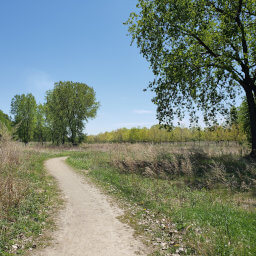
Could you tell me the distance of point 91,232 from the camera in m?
5.77

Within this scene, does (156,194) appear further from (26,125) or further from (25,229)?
(26,125)

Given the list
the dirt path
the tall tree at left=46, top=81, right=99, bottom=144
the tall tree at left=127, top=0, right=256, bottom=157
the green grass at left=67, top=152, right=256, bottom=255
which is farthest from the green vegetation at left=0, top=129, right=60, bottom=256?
the tall tree at left=46, top=81, right=99, bottom=144

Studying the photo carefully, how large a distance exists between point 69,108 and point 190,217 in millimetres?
41300

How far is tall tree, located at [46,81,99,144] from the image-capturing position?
144 ft

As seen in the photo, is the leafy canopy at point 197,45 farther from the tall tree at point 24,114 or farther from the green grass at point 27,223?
the tall tree at point 24,114

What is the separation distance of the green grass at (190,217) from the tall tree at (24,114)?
4166cm

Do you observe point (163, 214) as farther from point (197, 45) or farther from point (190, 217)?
point (197, 45)

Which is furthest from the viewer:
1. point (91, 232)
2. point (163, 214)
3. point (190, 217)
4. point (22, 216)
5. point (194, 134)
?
point (194, 134)

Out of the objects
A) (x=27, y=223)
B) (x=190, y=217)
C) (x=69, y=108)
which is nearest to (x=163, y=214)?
(x=190, y=217)

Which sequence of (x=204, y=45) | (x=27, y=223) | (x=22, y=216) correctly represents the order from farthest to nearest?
(x=204, y=45) < (x=22, y=216) < (x=27, y=223)

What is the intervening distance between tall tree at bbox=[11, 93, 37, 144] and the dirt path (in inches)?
1686

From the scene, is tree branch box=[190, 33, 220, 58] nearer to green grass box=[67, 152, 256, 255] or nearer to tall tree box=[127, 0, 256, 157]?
tall tree box=[127, 0, 256, 157]

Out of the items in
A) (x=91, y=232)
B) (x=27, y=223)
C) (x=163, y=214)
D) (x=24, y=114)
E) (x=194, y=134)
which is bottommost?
(x=163, y=214)

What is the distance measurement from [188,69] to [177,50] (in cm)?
182
